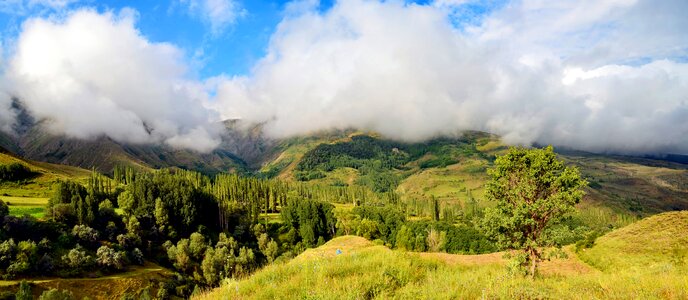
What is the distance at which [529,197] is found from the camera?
20.6 metres

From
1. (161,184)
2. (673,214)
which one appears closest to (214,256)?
(161,184)

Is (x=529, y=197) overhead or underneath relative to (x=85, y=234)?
overhead

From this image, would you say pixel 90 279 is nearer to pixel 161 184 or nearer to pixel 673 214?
pixel 161 184

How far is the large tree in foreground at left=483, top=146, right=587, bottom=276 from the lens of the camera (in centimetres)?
1970

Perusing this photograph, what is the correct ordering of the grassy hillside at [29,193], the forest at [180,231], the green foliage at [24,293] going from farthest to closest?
the grassy hillside at [29,193] → the forest at [180,231] → the green foliage at [24,293]

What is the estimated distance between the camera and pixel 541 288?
8297mm

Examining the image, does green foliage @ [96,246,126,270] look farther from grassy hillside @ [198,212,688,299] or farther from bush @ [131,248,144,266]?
grassy hillside @ [198,212,688,299]

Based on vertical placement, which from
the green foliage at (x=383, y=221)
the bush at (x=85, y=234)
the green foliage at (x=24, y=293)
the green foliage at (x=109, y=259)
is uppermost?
the bush at (x=85, y=234)

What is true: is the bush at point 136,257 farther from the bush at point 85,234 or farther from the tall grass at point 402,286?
the tall grass at point 402,286

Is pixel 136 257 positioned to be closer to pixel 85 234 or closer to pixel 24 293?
pixel 85 234

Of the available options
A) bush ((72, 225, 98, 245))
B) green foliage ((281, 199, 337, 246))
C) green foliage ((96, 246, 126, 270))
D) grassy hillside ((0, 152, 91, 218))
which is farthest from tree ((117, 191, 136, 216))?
green foliage ((281, 199, 337, 246))

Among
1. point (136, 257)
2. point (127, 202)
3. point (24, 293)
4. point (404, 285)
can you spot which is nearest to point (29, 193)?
point (127, 202)

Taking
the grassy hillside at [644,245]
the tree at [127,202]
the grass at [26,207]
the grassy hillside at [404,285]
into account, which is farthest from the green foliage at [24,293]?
the grassy hillside at [644,245]

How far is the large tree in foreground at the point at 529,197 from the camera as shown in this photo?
776 inches
